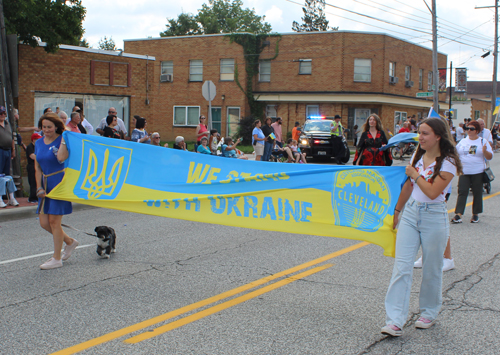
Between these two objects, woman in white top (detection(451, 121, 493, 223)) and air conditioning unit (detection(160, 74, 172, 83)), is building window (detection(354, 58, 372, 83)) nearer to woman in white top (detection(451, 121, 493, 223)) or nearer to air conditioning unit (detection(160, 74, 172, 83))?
air conditioning unit (detection(160, 74, 172, 83))

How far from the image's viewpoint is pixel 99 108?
62.5 ft

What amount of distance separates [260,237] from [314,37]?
1233 inches

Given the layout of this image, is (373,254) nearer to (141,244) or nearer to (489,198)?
(141,244)

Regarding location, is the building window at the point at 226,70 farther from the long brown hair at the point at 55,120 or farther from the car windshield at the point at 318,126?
the long brown hair at the point at 55,120

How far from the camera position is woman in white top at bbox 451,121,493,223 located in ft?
30.4

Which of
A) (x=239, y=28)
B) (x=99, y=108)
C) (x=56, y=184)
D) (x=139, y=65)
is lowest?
(x=56, y=184)

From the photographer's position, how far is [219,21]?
7644 centimetres

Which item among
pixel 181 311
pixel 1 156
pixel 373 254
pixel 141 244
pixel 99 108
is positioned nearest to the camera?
pixel 181 311

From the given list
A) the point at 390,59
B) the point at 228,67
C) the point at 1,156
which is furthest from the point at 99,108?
the point at 390,59

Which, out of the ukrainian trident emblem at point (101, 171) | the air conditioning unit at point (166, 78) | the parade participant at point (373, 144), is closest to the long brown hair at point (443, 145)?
the ukrainian trident emblem at point (101, 171)

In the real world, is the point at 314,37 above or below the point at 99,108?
above

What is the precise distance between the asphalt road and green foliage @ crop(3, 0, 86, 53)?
420 inches

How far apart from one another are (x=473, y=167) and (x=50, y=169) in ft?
23.5

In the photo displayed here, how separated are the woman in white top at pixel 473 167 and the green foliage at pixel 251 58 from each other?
28923 mm
